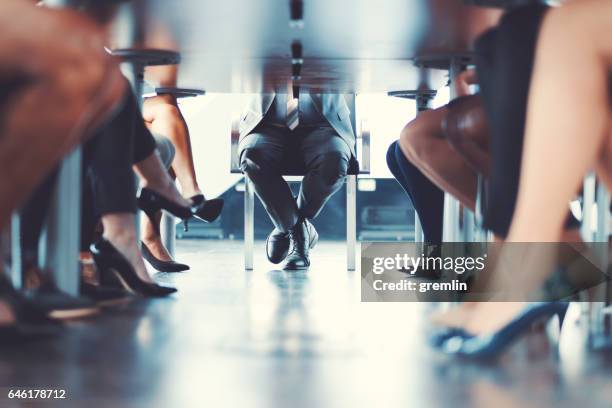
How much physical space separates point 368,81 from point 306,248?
0.59 metres

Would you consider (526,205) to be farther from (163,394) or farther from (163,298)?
(163,298)

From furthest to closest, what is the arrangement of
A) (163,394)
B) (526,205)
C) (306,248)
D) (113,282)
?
(306,248) → (113,282) → (526,205) → (163,394)

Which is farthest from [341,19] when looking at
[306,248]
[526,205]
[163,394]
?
[306,248]

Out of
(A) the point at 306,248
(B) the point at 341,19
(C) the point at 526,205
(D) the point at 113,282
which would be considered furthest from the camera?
(A) the point at 306,248

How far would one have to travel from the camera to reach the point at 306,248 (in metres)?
2.26

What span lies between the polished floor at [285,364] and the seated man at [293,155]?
90 cm

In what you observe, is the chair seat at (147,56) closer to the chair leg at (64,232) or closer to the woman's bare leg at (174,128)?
the woman's bare leg at (174,128)

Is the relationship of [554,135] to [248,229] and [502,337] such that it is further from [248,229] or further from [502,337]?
[248,229]

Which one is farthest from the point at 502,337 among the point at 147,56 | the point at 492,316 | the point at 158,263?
the point at 158,263

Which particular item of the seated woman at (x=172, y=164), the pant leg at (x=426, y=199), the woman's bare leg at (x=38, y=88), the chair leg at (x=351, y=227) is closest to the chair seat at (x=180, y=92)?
the seated woman at (x=172, y=164)

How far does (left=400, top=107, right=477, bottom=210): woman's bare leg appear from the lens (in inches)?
51.0

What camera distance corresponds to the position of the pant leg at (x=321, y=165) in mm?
2180

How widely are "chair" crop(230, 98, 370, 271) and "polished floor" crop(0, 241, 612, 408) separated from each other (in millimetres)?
925

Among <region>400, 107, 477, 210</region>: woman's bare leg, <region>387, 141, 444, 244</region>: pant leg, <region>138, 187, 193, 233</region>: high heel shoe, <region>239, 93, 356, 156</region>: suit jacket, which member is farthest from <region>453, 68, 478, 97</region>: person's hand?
<region>239, 93, 356, 156</region>: suit jacket
